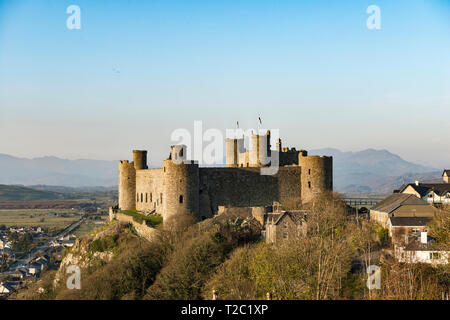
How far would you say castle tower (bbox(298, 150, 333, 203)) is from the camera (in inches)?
1700

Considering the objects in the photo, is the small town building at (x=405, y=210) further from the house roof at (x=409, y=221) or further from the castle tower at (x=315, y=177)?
the castle tower at (x=315, y=177)

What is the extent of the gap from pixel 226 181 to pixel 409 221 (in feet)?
43.0

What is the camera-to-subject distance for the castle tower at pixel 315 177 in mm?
43188

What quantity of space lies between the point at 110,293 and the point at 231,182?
43.0 ft

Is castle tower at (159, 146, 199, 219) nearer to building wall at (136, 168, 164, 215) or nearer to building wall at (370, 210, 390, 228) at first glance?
building wall at (136, 168, 164, 215)

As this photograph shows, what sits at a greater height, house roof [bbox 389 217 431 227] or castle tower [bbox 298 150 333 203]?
castle tower [bbox 298 150 333 203]

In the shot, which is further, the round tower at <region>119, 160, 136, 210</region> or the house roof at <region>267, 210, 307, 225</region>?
the round tower at <region>119, 160, 136, 210</region>

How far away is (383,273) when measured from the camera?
28656mm

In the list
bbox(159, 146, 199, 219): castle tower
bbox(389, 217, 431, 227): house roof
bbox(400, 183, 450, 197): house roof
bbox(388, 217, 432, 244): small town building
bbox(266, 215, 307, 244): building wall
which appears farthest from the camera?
bbox(400, 183, 450, 197): house roof

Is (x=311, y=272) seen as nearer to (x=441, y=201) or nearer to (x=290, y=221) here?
(x=290, y=221)

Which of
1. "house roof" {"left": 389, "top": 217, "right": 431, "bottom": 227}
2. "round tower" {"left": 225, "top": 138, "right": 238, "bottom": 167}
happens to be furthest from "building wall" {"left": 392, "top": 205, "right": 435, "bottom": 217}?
"round tower" {"left": 225, "top": 138, "right": 238, "bottom": 167}

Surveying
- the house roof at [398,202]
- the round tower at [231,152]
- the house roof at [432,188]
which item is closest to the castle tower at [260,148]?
the round tower at [231,152]

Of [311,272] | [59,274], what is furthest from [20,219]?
[311,272]

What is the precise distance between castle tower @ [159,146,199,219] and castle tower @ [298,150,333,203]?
9071mm
